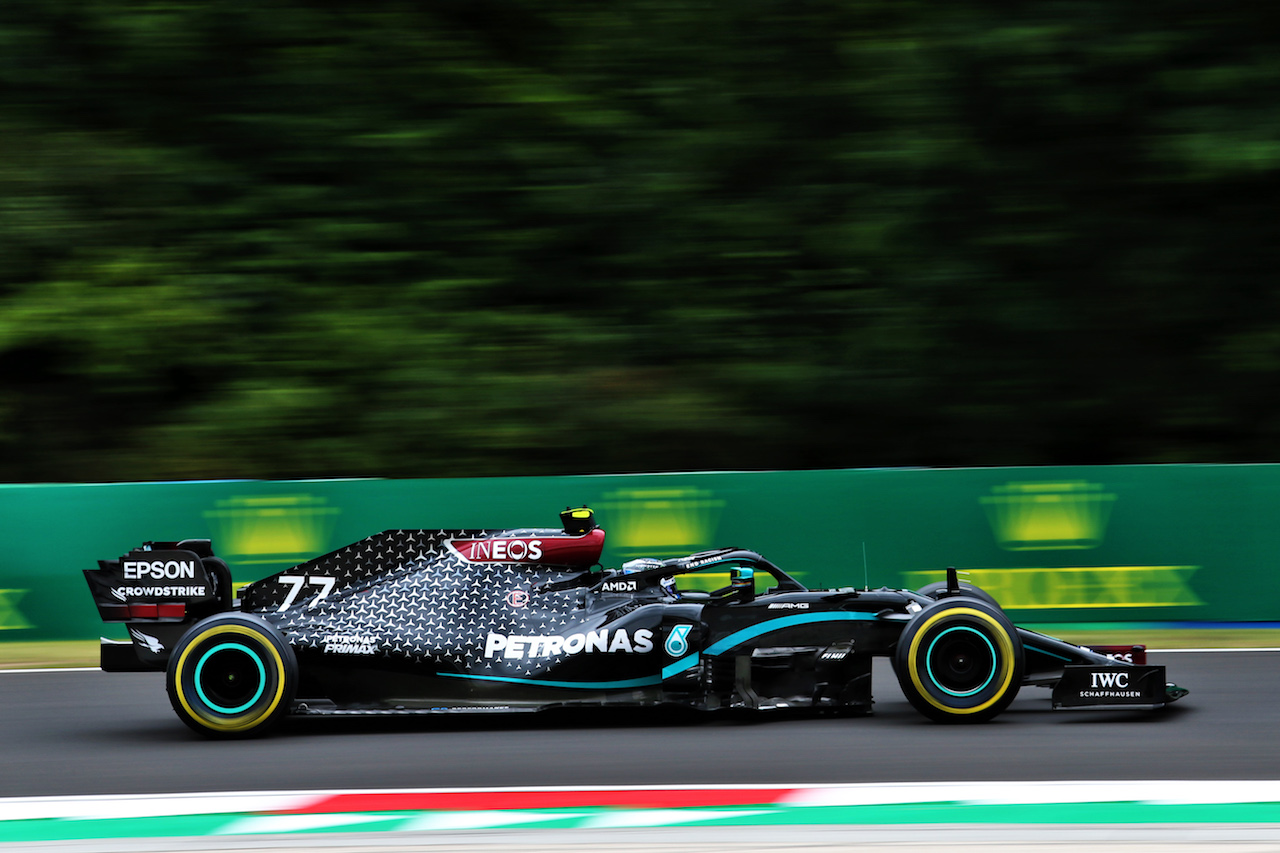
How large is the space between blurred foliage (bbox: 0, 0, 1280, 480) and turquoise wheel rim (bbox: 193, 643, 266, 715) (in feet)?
28.5

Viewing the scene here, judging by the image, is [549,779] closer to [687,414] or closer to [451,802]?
[451,802]

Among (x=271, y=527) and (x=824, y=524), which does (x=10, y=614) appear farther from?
(x=824, y=524)

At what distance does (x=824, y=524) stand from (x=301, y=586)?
4.57 metres

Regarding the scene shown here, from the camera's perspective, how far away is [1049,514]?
408 inches

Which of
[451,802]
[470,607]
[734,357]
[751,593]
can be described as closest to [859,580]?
[751,593]

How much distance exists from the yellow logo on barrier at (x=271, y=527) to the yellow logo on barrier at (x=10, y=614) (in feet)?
4.80

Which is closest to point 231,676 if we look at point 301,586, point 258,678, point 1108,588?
point 258,678

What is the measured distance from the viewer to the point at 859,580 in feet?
34.1

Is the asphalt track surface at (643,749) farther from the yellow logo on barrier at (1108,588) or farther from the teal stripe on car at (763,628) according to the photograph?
the yellow logo on barrier at (1108,588)

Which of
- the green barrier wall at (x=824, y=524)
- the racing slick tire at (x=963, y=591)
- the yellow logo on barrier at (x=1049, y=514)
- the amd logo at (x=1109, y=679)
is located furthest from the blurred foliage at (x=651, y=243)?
the amd logo at (x=1109, y=679)

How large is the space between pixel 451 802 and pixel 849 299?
11.6 m

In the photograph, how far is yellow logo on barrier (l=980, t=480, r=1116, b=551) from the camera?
1030cm

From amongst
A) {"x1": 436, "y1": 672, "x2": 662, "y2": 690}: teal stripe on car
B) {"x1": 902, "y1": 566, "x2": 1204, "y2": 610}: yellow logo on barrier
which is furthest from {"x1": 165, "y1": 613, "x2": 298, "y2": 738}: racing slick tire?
{"x1": 902, "y1": 566, "x2": 1204, "y2": 610}: yellow logo on barrier

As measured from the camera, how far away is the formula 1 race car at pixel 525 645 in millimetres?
6910
